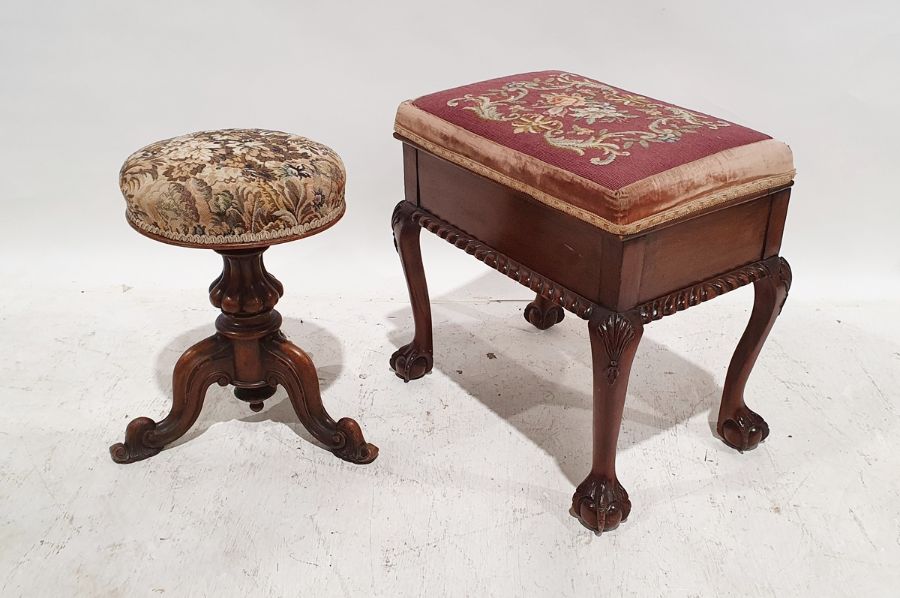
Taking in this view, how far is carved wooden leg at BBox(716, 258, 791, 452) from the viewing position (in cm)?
→ 184

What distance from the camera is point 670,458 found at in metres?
1.98

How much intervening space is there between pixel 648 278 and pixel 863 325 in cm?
118

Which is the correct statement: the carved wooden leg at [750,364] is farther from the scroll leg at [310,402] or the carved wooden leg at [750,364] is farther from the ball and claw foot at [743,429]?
the scroll leg at [310,402]

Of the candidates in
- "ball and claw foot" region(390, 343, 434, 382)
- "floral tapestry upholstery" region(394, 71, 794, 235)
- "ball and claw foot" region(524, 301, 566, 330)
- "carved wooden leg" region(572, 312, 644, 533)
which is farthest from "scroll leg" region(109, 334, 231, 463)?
"ball and claw foot" region(524, 301, 566, 330)

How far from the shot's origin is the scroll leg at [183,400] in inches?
74.7

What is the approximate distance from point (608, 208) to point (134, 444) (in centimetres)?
106

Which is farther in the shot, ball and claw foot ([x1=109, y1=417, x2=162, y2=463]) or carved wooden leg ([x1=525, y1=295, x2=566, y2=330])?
carved wooden leg ([x1=525, y1=295, x2=566, y2=330])

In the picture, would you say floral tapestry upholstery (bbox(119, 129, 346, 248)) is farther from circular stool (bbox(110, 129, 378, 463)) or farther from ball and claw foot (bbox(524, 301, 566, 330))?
ball and claw foot (bbox(524, 301, 566, 330))

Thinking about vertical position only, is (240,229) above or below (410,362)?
above

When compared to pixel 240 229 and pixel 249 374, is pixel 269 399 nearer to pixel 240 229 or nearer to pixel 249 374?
pixel 249 374

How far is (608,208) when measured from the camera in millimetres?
1521

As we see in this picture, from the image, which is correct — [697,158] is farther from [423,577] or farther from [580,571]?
[423,577]

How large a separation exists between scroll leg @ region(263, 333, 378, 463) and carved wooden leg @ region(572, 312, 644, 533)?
0.45 meters

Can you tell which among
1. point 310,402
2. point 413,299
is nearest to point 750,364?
point 413,299
